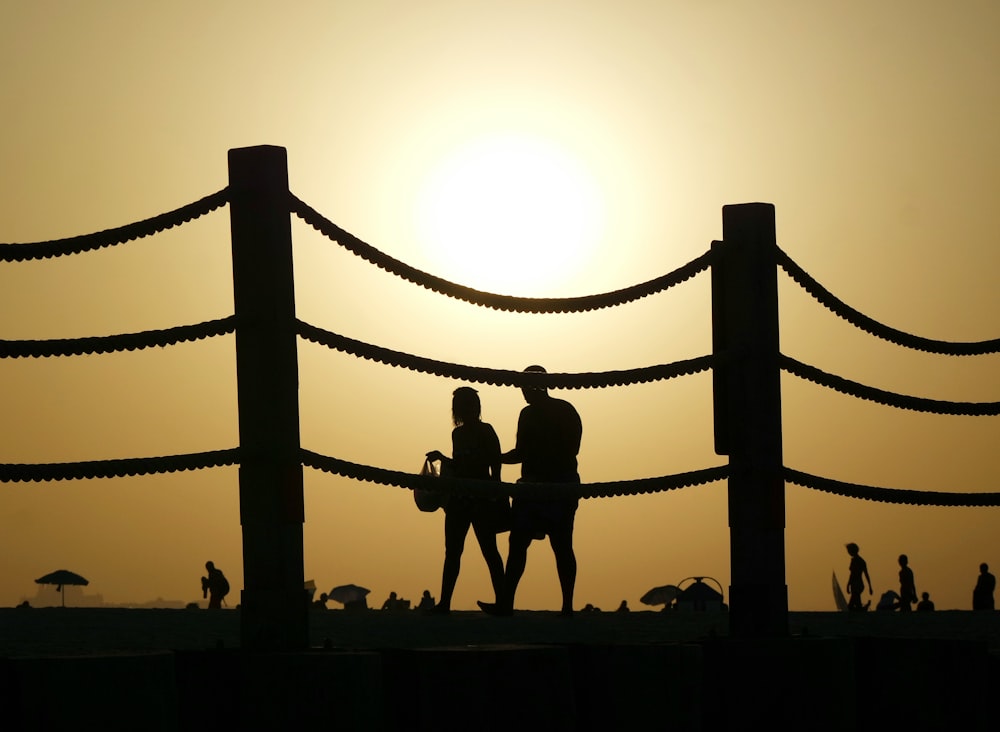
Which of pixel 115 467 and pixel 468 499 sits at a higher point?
pixel 115 467

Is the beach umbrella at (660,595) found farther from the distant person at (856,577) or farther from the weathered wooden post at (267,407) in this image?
the weathered wooden post at (267,407)

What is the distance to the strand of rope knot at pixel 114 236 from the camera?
248 inches

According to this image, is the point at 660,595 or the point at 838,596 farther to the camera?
the point at 660,595

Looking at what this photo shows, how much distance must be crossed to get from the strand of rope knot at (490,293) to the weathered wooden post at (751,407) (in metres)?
0.18

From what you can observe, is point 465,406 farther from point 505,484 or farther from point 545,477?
point 505,484

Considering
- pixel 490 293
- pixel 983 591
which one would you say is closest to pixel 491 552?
pixel 490 293

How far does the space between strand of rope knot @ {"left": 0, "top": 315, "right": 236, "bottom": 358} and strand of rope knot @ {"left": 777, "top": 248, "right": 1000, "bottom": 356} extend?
2907 millimetres

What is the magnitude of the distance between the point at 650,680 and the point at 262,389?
5.71 feet

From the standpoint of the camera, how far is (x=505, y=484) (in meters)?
6.79

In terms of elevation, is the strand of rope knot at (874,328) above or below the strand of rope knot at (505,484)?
above

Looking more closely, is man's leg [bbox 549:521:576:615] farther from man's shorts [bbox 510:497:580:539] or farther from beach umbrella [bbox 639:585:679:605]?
beach umbrella [bbox 639:585:679:605]

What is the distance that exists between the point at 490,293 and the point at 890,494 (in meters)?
2.47

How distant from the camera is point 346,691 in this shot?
17.8 ft

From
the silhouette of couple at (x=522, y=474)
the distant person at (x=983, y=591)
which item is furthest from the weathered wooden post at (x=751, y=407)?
the distant person at (x=983, y=591)
